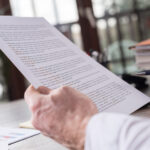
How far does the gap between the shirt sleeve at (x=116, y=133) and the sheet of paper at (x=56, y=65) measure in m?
0.20

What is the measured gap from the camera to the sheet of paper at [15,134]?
28.8 inches

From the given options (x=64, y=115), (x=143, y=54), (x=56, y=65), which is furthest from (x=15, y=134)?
(x=143, y=54)

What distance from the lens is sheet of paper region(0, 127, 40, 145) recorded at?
0.73 m

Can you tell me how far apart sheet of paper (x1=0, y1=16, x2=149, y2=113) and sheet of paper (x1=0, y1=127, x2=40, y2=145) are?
175mm

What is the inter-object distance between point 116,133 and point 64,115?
4.4 inches

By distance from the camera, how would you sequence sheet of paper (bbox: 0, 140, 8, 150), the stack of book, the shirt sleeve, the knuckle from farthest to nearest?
the stack of book < sheet of paper (bbox: 0, 140, 8, 150) < the knuckle < the shirt sleeve

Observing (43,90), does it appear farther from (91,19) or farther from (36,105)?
(91,19)

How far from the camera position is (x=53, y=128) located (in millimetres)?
508

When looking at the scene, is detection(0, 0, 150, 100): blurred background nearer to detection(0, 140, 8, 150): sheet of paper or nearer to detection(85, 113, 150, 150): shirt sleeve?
detection(0, 140, 8, 150): sheet of paper

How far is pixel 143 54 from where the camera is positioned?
1.24m

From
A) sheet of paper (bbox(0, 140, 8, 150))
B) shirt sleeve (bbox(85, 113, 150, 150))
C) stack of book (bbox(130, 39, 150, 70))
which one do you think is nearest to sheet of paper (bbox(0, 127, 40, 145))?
sheet of paper (bbox(0, 140, 8, 150))

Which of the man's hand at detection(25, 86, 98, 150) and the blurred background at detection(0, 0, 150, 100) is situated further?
the blurred background at detection(0, 0, 150, 100)

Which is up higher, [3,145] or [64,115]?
[64,115]

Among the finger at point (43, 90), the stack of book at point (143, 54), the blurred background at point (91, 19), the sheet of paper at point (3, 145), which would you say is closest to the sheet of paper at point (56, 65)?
the finger at point (43, 90)
